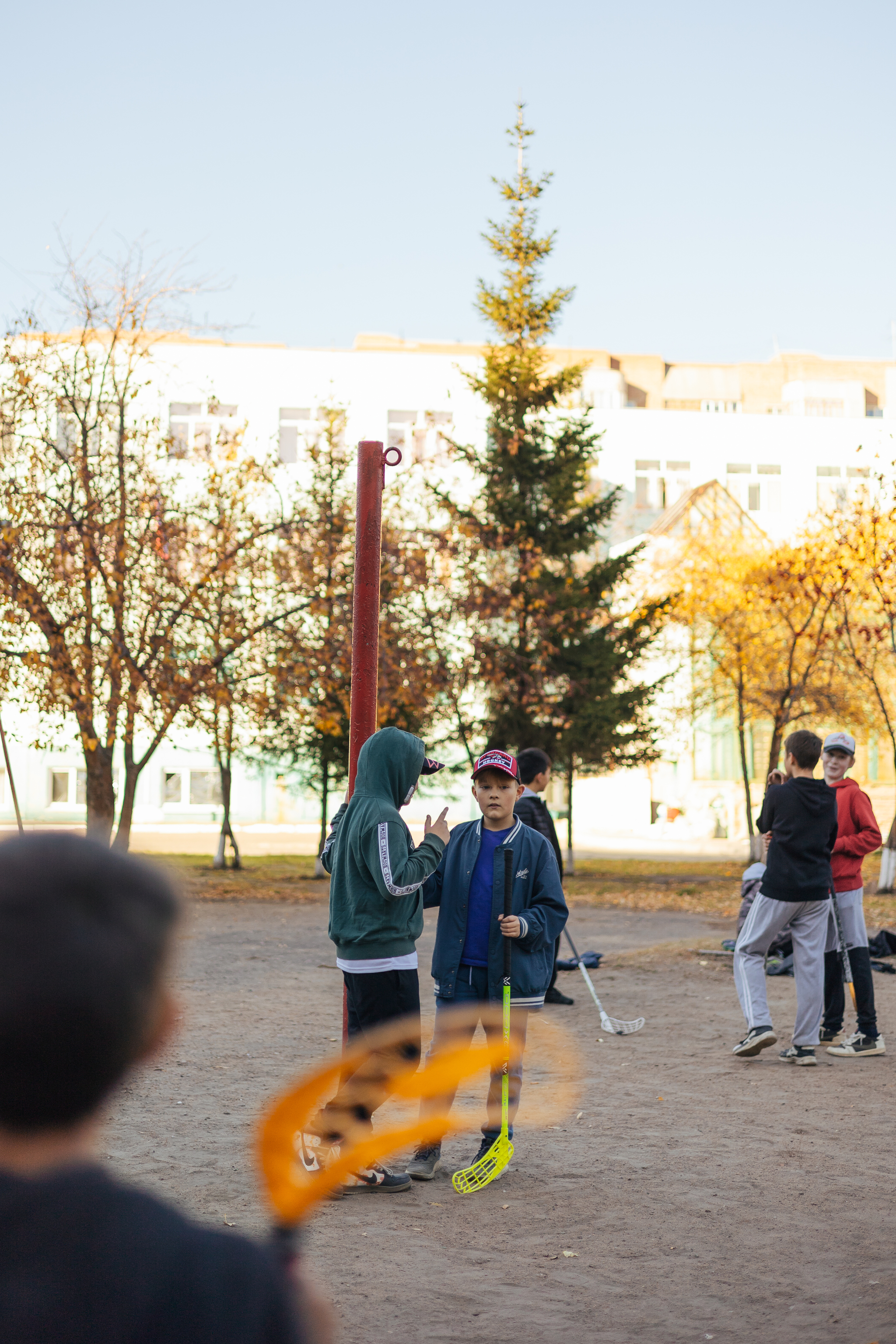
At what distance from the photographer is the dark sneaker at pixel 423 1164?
19.8 feet

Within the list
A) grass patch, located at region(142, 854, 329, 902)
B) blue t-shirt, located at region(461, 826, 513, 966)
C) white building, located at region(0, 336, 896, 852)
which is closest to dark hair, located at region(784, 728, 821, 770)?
blue t-shirt, located at region(461, 826, 513, 966)

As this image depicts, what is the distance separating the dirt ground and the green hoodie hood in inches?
40.7

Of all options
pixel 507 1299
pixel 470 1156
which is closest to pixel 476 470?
pixel 470 1156

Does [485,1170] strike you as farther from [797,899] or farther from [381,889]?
[797,899]

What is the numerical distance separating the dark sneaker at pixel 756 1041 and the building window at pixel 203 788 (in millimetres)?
36338

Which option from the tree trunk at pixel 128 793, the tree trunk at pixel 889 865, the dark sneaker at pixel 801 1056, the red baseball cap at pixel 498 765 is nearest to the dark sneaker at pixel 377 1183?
the red baseball cap at pixel 498 765

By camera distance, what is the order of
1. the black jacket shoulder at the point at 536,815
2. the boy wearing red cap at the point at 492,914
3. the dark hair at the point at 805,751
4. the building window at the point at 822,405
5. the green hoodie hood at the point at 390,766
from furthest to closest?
the building window at the point at 822,405 → the black jacket shoulder at the point at 536,815 → the dark hair at the point at 805,751 → the boy wearing red cap at the point at 492,914 → the green hoodie hood at the point at 390,766

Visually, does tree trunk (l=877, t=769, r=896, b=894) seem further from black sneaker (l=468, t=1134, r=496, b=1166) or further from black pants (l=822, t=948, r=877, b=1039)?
black sneaker (l=468, t=1134, r=496, b=1166)

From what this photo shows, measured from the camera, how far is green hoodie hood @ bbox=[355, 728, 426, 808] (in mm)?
5824

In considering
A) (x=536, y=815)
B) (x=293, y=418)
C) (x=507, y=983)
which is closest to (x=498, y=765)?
(x=507, y=983)

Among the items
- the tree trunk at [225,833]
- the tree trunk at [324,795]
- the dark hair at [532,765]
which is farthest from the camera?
the tree trunk at [225,833]

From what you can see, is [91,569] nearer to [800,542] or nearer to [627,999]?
[627,999]

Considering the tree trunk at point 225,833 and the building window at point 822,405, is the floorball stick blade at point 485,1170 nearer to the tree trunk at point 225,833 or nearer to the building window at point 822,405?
the tree trunk at point 225,833

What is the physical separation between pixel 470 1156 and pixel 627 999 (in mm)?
5264
